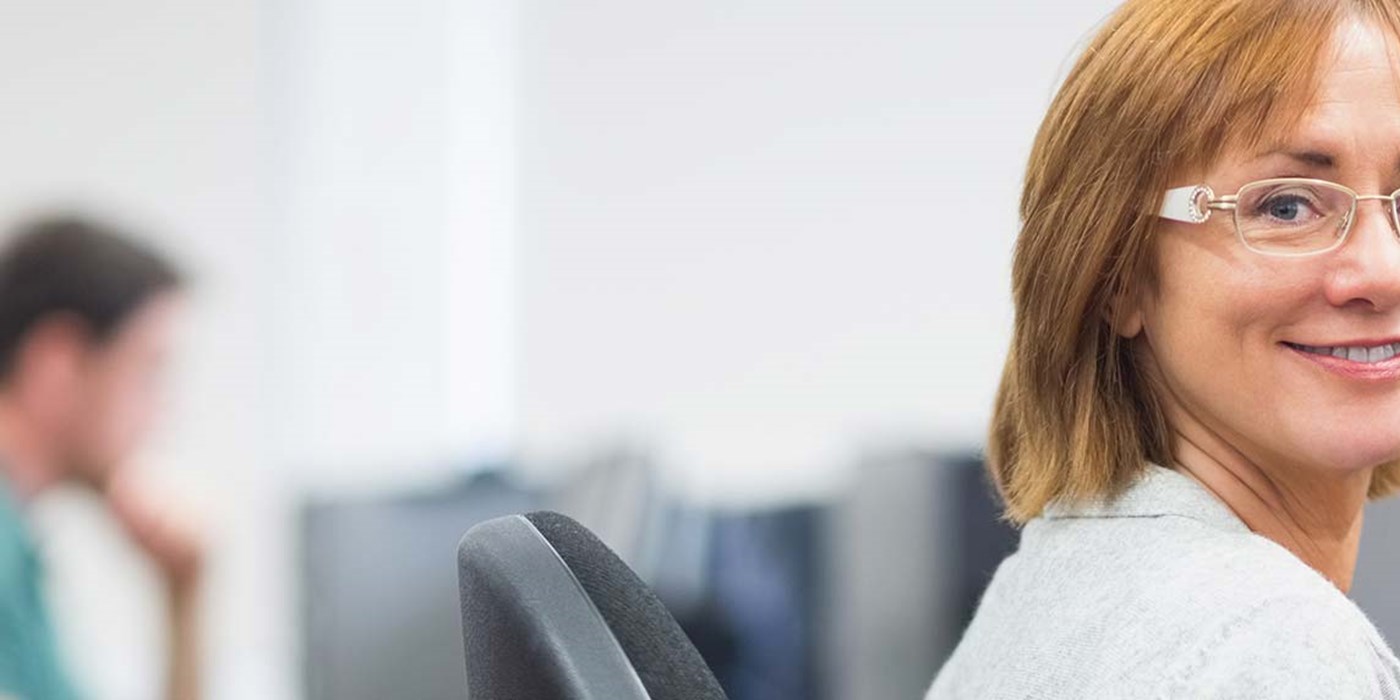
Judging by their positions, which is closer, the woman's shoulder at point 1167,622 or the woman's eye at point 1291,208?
the woman's shoulder at point 1167,622

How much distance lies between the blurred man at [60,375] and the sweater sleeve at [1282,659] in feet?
6.30

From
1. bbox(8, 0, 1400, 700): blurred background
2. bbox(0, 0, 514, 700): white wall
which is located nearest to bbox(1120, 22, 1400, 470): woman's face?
bbox(8, 0, 1400, 700): blurred background

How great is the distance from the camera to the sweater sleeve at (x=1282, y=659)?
25.9 inches

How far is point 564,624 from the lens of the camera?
1.97 ft

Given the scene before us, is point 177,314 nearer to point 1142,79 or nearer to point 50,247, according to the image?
point 50,247

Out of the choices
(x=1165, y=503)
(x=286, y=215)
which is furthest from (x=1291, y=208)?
(x=286, y=215)

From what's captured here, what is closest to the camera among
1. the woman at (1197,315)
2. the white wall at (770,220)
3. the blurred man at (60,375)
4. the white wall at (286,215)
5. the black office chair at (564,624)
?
the black office chair at (564,624)

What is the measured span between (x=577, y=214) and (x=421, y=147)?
0.42 m

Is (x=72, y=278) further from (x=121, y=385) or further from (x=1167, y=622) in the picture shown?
(x=1167, y=622)

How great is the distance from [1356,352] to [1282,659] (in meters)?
0.21

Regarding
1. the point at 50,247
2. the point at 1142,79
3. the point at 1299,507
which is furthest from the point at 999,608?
the point at 50,247

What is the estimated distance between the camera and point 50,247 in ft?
7.68

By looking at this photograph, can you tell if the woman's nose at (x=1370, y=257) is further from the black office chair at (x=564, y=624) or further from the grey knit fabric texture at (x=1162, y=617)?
the black office chair at (x=564, y=624)

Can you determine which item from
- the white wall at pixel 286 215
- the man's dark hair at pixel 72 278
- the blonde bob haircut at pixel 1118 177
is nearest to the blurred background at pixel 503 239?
the white wall at pixel 286 215
